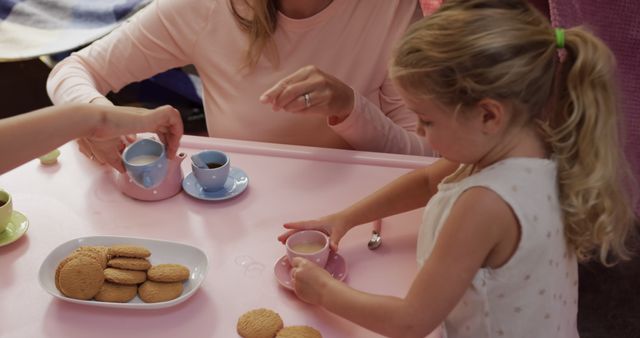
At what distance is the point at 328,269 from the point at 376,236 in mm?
107

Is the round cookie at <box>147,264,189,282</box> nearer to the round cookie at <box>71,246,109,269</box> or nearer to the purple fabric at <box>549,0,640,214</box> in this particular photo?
the round cookie at <box>71,246,109,269</box>

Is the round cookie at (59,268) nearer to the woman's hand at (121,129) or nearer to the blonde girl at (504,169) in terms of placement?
the woman's hand at (121,129)

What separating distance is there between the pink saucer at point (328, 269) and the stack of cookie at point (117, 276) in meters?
0.14

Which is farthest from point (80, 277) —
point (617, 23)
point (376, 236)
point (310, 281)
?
point (617, 23)

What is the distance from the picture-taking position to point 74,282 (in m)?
0.91

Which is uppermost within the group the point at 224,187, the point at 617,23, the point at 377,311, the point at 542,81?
the point at 542,81

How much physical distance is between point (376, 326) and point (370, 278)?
0.14 meters

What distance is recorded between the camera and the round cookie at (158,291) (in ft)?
3.04

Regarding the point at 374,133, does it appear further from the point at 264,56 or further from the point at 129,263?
the point at 129,263

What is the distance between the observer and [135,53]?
1487mm

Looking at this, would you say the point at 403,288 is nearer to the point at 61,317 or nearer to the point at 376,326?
the point at 376,326

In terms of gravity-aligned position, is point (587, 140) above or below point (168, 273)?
above

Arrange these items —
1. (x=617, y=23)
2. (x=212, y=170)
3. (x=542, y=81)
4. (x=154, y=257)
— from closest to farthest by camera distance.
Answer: (x=542, y=81), (x=154, y=257), (x=212, y=170), (x=617, y=23)

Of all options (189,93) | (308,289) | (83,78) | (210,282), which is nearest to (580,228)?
(308,289)
